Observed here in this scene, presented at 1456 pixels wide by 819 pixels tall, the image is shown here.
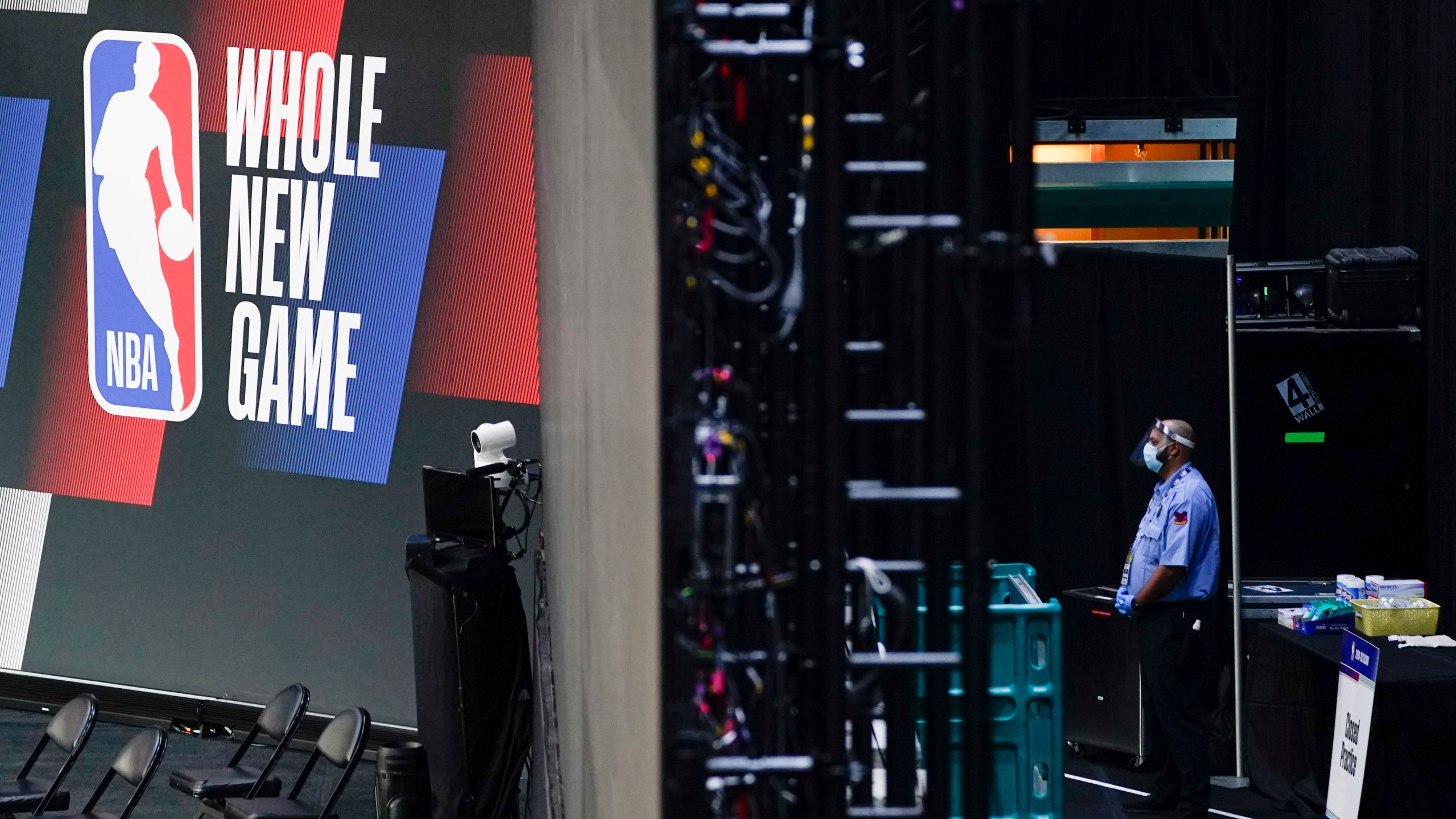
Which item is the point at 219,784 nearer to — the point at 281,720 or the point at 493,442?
the point at 281,720

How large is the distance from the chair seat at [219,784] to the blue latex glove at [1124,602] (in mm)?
3383

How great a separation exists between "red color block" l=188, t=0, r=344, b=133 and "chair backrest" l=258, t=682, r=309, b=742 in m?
3.03

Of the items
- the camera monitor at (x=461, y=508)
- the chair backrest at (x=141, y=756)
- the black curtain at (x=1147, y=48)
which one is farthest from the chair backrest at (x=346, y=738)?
the black curtain at (x=1147, y=48)

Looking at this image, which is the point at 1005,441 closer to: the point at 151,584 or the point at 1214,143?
the point at 1214,143

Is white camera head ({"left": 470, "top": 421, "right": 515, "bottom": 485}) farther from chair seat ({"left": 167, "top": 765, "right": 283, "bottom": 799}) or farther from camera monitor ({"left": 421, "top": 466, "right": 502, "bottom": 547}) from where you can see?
chair seat ({"left": 167, "top": 765, "right": 283, "bottom": 799})

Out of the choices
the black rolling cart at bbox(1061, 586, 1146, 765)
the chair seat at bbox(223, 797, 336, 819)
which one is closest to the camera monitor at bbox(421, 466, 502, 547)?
the chair seat at bbox(223, 797, 336, 819)

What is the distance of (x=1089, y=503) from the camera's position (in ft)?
23.1

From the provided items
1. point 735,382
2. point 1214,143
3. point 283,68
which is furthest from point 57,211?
point 735,382

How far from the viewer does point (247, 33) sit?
23.8 feet

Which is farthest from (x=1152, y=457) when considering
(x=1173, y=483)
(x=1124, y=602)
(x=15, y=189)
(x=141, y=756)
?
(x=15, y=189)

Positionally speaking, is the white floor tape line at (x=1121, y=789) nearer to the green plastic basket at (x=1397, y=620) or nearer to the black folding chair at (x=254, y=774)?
the green plastic basket at (x=1397, y=620)

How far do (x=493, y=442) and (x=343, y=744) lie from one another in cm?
127

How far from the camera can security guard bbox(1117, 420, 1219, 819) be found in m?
5.36

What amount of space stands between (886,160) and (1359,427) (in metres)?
5.33
